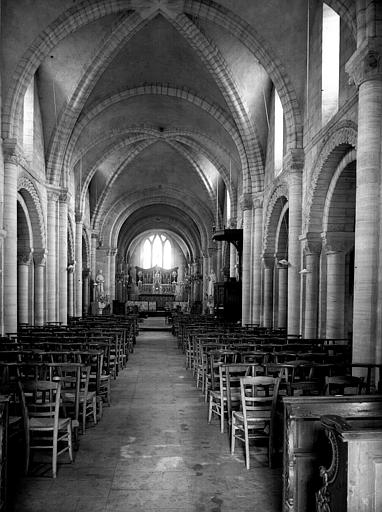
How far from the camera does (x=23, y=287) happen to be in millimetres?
19219

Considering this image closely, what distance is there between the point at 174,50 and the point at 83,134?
7231 millimetres

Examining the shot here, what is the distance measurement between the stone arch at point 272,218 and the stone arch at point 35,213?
9.53 m

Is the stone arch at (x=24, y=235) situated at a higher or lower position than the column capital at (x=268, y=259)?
higher

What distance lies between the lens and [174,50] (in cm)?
2036

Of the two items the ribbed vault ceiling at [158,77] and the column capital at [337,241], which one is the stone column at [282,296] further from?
the column capital at [337,241]

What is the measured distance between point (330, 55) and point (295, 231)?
5.55 metres

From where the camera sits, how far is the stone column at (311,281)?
603 inches

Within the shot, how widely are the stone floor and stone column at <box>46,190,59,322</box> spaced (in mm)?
12014

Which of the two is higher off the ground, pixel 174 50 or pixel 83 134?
pixel 174 50

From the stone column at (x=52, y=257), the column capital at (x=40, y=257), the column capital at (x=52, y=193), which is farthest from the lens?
the column capital at (x=52, y=193)

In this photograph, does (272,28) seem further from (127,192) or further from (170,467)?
(127,192)

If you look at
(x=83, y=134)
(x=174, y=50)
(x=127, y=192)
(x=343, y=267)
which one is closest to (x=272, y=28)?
(x=174, y=50)

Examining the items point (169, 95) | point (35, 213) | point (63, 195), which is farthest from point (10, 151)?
point (169, 95)

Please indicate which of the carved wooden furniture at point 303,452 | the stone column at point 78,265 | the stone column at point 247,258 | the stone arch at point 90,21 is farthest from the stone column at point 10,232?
the carved wooden furniture at point 303,452
